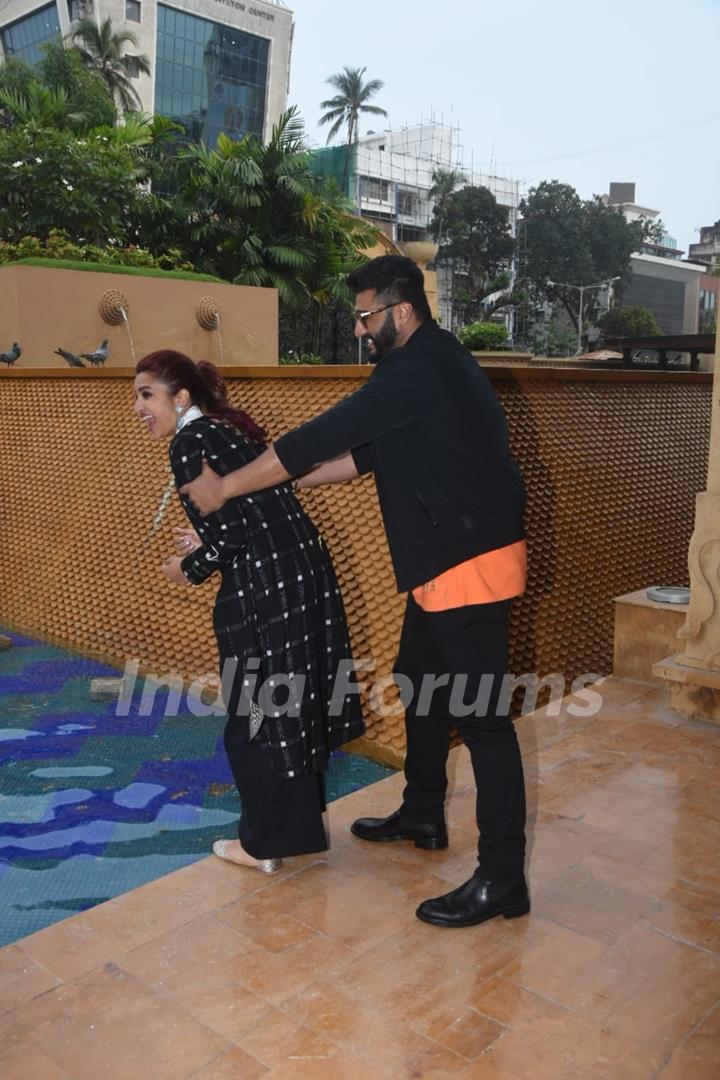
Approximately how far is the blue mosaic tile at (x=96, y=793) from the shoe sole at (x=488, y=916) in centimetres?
125

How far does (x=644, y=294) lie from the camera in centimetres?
7069

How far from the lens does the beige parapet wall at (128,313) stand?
37.8 ft

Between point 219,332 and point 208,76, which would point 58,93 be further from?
point 208,76

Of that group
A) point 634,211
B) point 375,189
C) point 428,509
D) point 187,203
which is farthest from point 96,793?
point 634,211

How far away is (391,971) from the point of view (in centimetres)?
219

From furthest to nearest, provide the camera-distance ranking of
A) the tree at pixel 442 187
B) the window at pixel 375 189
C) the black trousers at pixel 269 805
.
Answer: the window at pixel 375 189 → the tree at pixel 442 187 → the black trousers at pixel 269 805

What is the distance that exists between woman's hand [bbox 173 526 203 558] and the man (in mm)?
187

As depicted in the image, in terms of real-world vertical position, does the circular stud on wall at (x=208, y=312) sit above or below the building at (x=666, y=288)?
below

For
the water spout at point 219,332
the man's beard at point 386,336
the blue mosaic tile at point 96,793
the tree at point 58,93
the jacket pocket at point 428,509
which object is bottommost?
the blue mosaic tile at point 96,793

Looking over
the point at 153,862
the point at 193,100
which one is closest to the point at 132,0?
the point at 193,100

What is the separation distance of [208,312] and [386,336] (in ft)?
42.0

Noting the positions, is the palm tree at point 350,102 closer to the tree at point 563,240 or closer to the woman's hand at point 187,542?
the tree at point 563,240

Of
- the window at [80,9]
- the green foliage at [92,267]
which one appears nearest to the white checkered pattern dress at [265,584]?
the green foliage at [92,267]

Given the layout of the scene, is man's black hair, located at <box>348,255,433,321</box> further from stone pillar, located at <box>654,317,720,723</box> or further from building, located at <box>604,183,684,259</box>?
building, located at <box>604,183,684,259</box>
